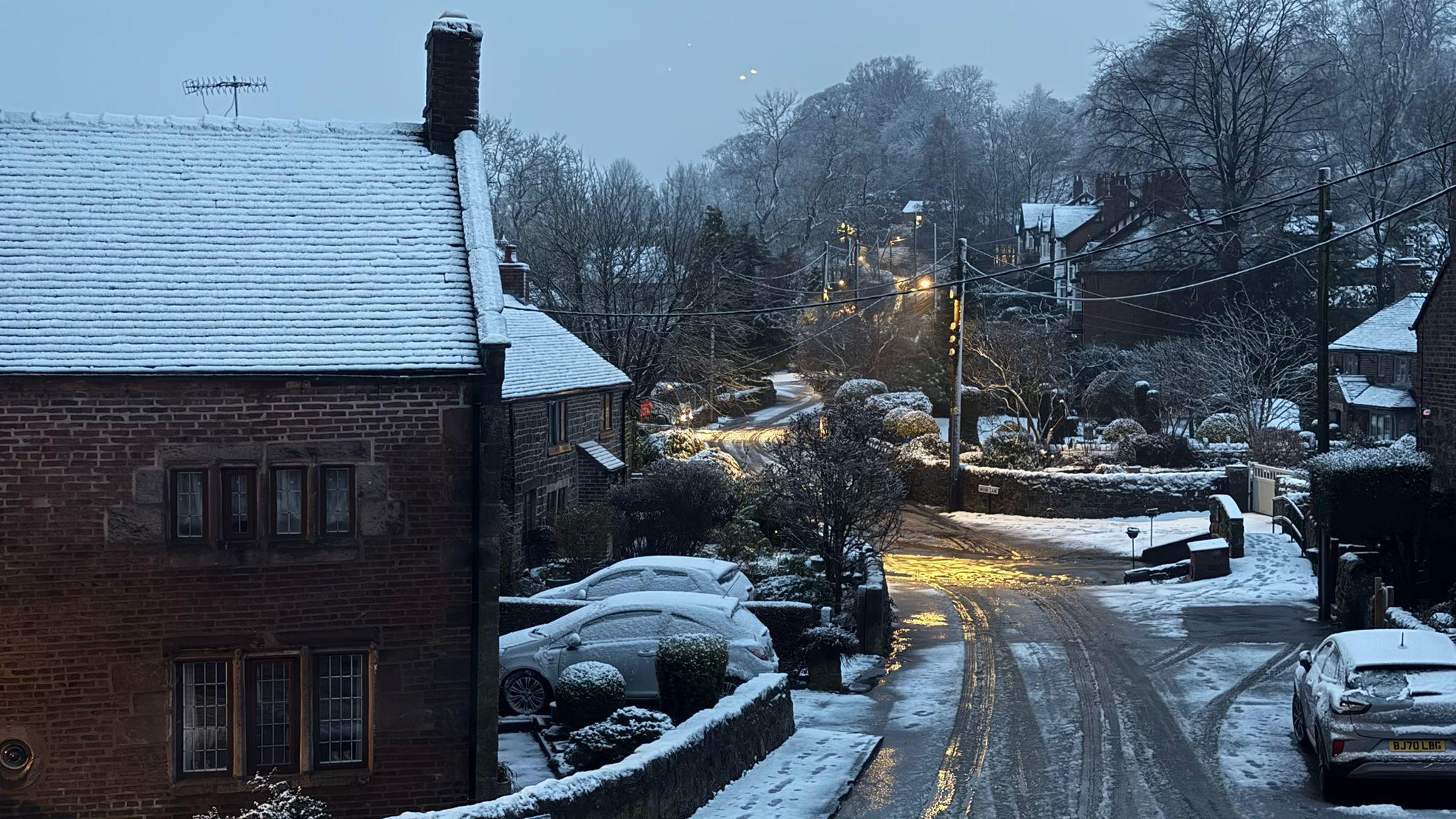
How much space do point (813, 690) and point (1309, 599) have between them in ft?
39.2

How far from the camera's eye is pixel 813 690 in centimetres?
1956

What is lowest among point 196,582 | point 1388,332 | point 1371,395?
point 196,582

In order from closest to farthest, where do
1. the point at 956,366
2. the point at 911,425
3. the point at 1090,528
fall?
1. the point at 1090,528
2. the point at 956,366
3. the point at 911,425

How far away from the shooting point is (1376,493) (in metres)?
22.6

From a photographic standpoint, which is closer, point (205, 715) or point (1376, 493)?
point (205, 715)

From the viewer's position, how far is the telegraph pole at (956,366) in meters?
38.8

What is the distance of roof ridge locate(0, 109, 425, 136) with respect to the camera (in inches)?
645

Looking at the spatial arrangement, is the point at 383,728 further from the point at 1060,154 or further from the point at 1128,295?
the point at 1060,154

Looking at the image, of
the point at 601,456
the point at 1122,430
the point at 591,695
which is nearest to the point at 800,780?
the point at 591,695

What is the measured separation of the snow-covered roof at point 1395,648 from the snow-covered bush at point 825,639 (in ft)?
24.4

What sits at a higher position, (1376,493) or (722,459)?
(1376,493)

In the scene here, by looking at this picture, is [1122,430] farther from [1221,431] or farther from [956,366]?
[956,366]

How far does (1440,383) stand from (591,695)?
54.1ft

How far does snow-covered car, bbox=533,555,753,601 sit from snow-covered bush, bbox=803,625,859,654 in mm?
1508
